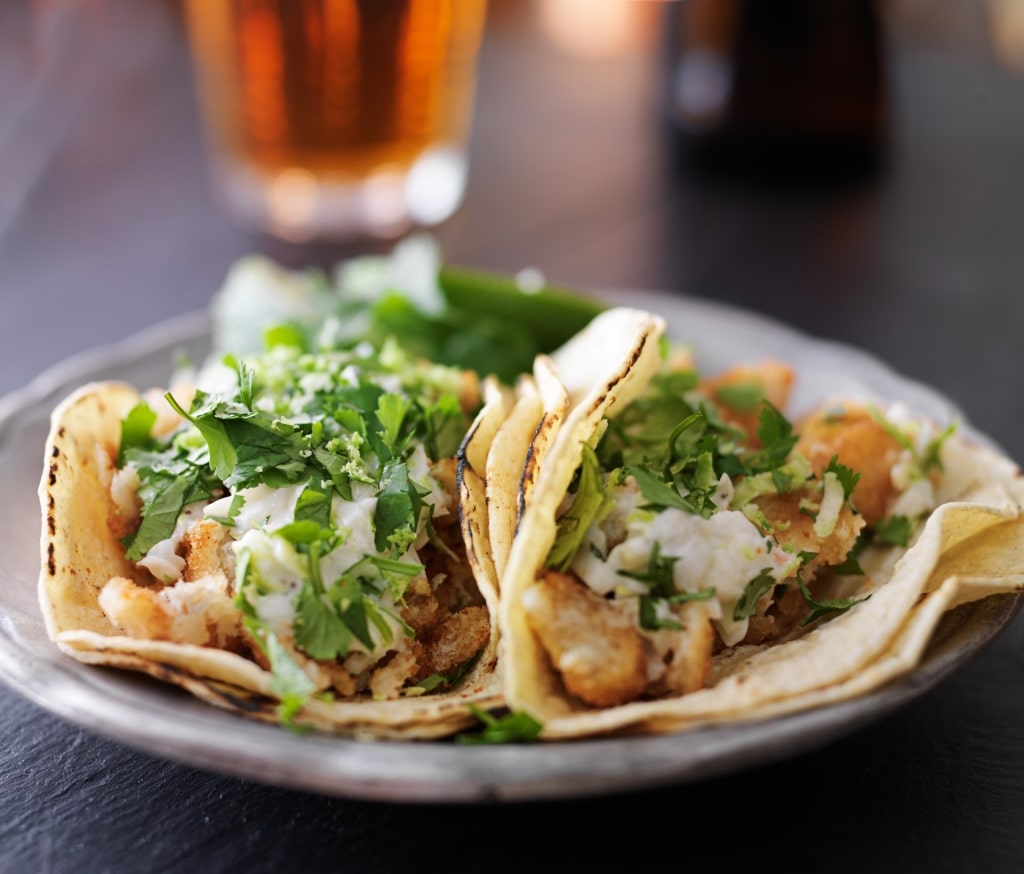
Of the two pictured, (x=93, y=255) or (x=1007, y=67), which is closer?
(x=93, y=255)

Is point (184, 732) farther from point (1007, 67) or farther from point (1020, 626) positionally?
point (1007, 67)

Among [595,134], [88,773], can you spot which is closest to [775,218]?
[595,134]

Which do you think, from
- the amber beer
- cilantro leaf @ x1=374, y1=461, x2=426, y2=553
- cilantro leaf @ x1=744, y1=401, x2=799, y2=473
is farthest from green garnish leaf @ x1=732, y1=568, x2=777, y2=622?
the amber beer

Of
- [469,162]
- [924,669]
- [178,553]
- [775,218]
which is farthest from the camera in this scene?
[469,162]

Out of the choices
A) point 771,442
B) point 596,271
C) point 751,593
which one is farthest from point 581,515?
point 596,271

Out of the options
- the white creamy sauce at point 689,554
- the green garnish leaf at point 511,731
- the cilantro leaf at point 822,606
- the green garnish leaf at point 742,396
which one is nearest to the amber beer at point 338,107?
the green garnish leaf at point 742,396

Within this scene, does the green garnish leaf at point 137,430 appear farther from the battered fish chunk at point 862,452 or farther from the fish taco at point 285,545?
the battered fish chunk at point 862,452
